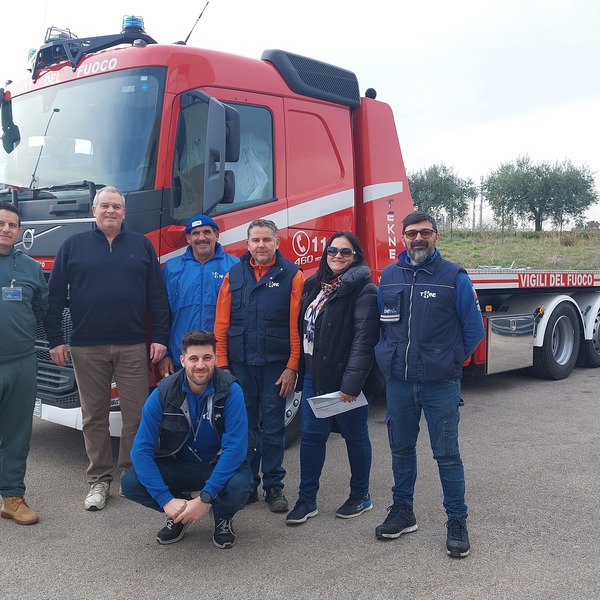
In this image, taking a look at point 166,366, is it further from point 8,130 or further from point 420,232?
point 8,130

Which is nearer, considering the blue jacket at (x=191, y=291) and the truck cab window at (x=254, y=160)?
the blue jacket at (x=191, y=291)

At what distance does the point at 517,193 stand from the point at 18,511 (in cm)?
2933

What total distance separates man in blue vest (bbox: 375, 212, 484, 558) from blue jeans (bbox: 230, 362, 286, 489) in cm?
71

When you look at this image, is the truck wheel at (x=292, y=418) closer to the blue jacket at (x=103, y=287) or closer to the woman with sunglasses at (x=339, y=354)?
the woman with sunglasses at (x=339, y=354)

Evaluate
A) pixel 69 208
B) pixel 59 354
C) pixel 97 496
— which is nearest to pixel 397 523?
pixel 97 496

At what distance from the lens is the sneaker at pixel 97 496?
3.93 m

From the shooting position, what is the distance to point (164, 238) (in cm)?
420

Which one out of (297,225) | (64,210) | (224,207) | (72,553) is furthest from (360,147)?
(72,553)

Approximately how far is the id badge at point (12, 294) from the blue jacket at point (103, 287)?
0.76 feet

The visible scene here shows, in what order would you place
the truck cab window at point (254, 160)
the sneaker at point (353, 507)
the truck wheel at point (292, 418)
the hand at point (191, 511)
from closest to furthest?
the hand at point (191, 511)
the sneaker at point (353, 507)
the truck cab window at point (254, 160)
the truck wheel at point (292, 418)

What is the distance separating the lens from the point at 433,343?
3373mm

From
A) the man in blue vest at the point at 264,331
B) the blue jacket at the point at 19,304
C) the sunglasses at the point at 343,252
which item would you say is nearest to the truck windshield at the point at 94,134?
the blue jacket at the point at 19,304

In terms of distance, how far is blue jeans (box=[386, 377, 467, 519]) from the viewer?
340 cm

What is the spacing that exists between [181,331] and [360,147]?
2.39 meters
